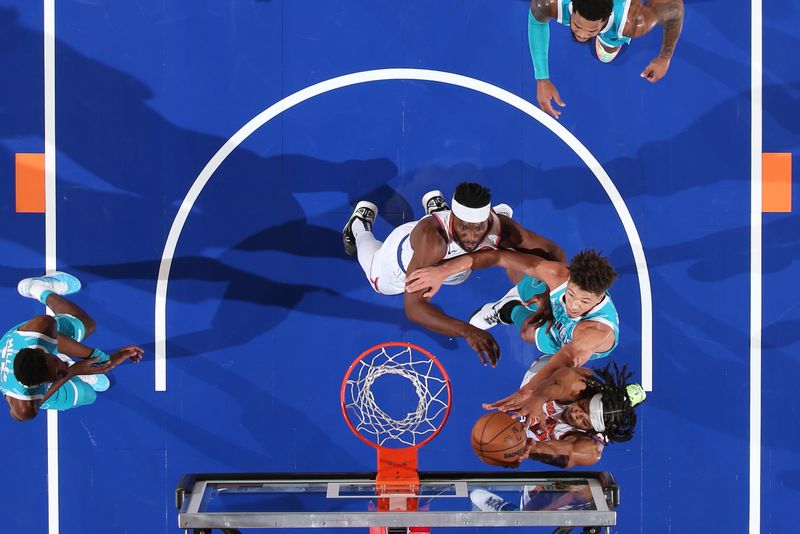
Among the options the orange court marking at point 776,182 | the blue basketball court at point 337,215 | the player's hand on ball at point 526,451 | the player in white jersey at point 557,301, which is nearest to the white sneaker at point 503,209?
the blue basketball court at point 337,215

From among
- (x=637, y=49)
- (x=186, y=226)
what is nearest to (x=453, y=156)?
(x=637, y=49)

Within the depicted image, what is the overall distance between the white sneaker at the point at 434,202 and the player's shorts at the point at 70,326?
10.7 feet

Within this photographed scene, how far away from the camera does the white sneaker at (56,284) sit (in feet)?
23.5

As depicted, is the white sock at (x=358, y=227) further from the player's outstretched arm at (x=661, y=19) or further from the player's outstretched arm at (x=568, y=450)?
the player's outstretched arm at (x=661, y=19)

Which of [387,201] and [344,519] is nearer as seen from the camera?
[344,519]

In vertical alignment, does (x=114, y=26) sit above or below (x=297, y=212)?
above

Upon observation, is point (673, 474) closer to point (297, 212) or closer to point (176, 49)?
point (297, 212)

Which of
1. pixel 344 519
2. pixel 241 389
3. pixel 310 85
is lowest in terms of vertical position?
pixel 344 519

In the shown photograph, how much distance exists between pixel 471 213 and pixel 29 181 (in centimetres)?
427

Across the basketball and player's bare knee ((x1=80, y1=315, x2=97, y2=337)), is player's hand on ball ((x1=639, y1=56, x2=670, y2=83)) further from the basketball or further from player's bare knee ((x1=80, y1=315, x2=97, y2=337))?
player's bare knee ((x1=80, y1=315, x2=97, y2=337))

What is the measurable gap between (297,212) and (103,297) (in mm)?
1994

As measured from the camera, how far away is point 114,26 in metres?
7.75

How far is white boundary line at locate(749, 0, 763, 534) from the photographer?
308 inches

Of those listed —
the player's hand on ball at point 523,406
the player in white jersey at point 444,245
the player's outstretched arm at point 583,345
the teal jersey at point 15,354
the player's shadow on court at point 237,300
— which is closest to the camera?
the player's hand on ball at point 523,406
